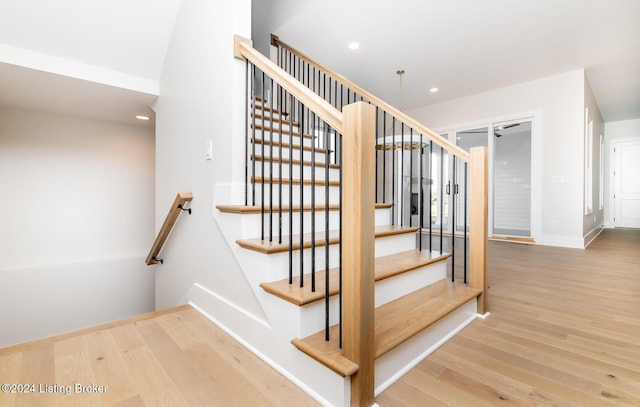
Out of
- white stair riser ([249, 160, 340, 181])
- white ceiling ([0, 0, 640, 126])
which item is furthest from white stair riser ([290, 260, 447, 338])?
white ceiling ([0, 0, 640, 126])

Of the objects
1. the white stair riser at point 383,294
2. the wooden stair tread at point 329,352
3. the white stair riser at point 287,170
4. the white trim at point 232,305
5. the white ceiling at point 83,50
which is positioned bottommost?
the white trim at point 232,305

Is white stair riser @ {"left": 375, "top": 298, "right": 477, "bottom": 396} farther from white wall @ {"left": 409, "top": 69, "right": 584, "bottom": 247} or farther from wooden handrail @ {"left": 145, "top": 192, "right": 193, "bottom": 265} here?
white wall @ {"left": 409, "top": 69, "right": 584, "bottom": 247}

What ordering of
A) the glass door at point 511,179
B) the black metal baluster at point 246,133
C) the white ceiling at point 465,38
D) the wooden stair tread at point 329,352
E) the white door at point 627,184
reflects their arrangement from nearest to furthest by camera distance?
1. the wooden stair tread at point 329,352
2. the black metal baluster at point 246,133
3. the white ceiling at point 465,38
4. the glass door at point 511,179
5. the white door at point 627,184

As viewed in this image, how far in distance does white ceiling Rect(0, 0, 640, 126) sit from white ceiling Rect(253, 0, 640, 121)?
1 cm

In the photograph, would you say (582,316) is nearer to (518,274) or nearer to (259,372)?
(518,274)

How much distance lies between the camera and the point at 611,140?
24.4 feet

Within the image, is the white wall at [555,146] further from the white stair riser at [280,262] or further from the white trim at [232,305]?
the white trim at [232,305]

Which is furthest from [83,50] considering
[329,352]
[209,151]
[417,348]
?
[417,348]

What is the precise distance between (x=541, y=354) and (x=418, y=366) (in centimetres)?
63

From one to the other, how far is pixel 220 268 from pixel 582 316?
7.61ft

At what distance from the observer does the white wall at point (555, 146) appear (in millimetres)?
4426

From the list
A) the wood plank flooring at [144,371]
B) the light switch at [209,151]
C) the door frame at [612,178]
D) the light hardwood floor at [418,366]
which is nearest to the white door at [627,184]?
the door frame at [612,178]

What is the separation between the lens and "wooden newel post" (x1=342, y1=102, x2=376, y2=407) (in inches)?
39.8

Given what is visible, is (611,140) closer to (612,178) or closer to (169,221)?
Answer: (612,178)
